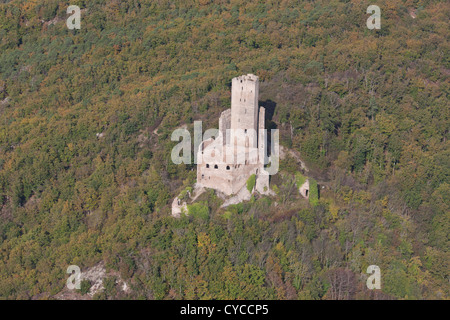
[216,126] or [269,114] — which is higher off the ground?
[269,114]

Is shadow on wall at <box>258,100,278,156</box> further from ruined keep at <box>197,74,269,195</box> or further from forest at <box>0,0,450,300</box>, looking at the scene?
ruined keep at <box>197,74,269,195</box>

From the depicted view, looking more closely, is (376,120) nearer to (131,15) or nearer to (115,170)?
(115,170)

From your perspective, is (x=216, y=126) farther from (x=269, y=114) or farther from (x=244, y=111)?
(x=244, y=111)

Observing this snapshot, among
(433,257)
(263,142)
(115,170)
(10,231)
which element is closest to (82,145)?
(115,170)

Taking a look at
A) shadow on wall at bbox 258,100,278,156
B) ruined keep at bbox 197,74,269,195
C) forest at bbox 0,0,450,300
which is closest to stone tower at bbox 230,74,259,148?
ruined keep at bbox 197,74,269,195

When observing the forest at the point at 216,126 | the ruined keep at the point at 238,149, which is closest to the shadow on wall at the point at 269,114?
the forest at the point at 216,126

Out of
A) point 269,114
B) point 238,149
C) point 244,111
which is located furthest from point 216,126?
point 244,111
